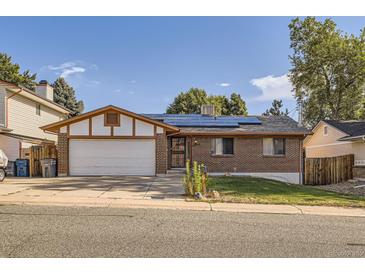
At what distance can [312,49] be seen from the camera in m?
38.8

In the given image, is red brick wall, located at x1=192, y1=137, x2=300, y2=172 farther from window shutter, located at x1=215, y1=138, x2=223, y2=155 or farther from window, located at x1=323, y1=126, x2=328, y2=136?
window, located at x1=323, y1=126, x2=328, y2=136

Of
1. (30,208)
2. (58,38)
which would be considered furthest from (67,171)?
(30,208)

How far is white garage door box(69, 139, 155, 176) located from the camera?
1897 centimetres

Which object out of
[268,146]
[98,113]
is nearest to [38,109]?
[98,113]

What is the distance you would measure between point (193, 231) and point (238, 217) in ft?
6.62

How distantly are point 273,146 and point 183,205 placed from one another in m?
13.2

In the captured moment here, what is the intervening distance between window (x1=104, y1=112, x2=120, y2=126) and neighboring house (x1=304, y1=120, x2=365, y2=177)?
1480cm

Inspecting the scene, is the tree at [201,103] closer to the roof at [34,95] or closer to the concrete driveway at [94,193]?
the roof at [34,95]

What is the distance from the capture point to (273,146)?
21609 mm

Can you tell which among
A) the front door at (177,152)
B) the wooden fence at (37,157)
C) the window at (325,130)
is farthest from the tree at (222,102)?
the wooden fence at (37,157)

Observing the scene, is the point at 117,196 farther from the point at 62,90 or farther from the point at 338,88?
the point at 62,90

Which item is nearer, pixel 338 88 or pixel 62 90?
pixel 338 88

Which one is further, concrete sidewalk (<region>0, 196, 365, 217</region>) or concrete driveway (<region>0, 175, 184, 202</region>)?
concrete driveway (<region>0, 175, 184, 202</region>)

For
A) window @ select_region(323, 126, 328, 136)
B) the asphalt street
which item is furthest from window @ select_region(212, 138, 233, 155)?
the asphalt street
